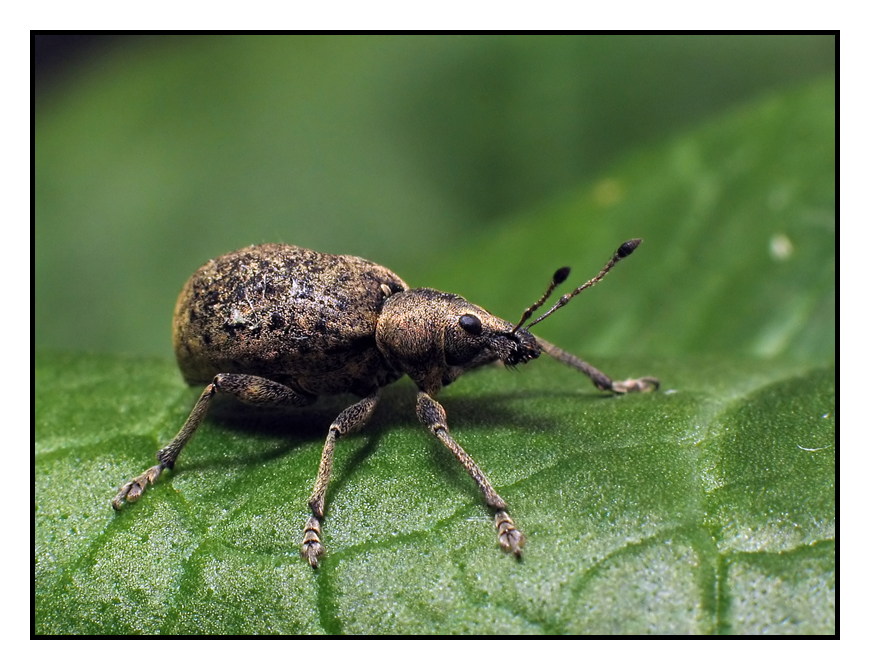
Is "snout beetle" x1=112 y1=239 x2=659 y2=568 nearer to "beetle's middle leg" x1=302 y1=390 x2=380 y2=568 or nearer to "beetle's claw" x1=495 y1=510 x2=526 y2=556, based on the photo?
"beetle's middle leg" x1=302 y1=390 x2=380 y2=568

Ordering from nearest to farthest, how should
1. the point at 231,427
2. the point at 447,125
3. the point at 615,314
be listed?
the point at 231,427, the point at 615,314, the point at 447,125

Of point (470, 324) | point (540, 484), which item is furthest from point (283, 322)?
point (540, 484)

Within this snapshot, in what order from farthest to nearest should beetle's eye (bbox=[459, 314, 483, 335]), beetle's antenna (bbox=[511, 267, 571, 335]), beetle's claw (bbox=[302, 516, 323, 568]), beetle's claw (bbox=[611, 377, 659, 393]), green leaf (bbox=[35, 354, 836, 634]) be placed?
1. beetle's claw (bbox=[611, 377, 659, 393])
2. beetle's eye (bbox=[459, 314, 483, 335])
3. beetle's antenna (bbox=[511, 267, 571, 335])
4. beetle's claw (bbox=[302, 516, 323, 568])
5. green leaf (bbox=[35, 354, 836, 634])

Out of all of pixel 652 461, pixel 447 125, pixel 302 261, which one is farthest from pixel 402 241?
pixel 652 461

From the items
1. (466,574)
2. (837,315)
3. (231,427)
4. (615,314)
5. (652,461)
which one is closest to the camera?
(466,574)

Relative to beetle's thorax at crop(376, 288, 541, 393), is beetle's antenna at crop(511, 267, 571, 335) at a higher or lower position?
higher

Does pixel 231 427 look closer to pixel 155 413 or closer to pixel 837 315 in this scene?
pixel 155 413

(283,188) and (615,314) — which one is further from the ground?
(283,188)

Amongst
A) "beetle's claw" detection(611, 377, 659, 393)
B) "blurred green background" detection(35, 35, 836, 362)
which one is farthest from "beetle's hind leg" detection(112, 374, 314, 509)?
"blurred green background" detection(35, 35, 836, 362)
